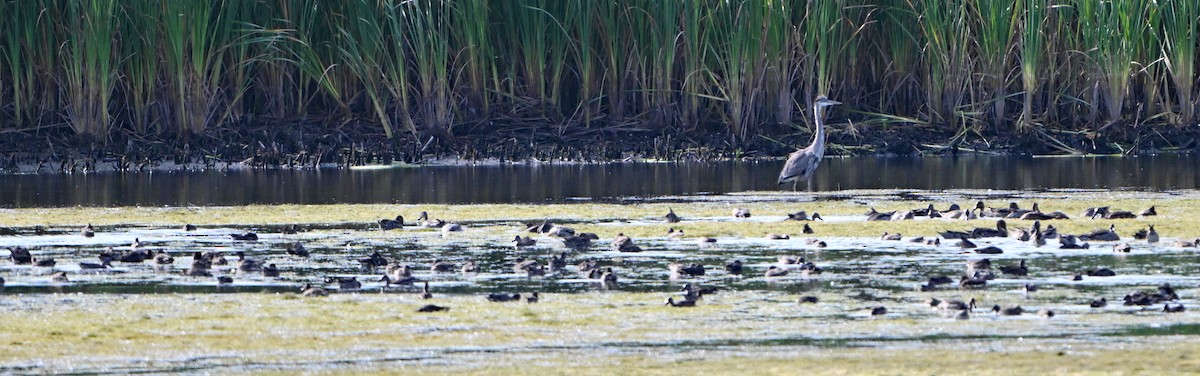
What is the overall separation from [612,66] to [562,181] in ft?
17.4

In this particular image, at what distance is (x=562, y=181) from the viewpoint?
80.5 ft

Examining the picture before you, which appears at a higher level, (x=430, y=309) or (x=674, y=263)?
(x=674, y=263)

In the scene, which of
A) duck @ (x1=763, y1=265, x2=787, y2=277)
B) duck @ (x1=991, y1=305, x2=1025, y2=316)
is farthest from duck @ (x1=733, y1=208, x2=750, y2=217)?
duck @ (x1=991, y1=305, x2=1025, y2=316)

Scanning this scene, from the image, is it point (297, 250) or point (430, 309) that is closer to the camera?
point (430, 309)

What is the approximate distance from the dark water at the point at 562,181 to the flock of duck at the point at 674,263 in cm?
407

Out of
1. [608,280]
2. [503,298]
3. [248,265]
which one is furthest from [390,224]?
[503,298]

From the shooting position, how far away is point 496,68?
98.2 feet

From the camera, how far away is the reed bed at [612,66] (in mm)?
27781

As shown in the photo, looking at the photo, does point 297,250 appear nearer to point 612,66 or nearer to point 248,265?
point 248,265

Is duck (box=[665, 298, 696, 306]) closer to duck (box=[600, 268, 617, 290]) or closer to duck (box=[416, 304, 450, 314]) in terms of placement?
duck (box=[600, 268, 617, 290])

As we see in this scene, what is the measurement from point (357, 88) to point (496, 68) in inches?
78.9

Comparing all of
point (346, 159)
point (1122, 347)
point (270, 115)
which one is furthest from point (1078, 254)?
point (270, 115)

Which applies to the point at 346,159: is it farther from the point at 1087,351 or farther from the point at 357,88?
the point at 1087,351

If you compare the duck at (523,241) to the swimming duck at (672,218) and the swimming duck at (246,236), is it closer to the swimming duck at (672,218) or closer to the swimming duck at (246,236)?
the swimming duck at (246,236)
